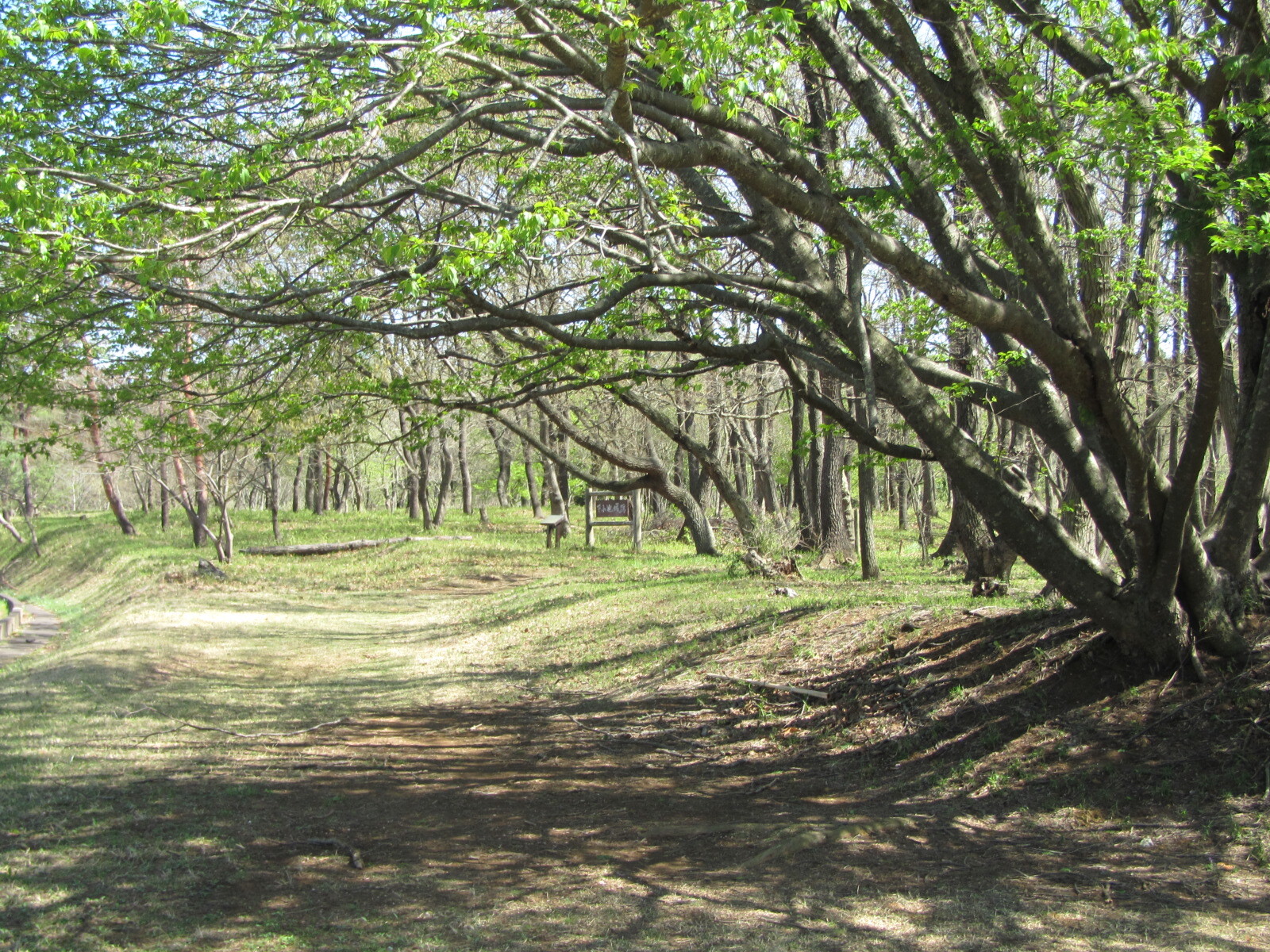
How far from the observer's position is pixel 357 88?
6.81 m

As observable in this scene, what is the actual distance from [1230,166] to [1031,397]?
5.99 ft

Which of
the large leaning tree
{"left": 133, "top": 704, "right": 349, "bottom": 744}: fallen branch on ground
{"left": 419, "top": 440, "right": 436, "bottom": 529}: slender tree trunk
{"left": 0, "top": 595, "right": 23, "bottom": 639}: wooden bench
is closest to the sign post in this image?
{"left": 419, "top": 440, "right": 436, "bottom": 529}: slender tree trunk

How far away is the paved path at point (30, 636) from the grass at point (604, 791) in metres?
3.43

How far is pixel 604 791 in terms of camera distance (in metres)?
7.09

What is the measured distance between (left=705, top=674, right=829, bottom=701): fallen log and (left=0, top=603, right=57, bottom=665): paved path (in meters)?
12.3

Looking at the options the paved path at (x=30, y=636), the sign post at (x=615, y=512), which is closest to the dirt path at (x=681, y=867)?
the paved path at (x=30, y=636)

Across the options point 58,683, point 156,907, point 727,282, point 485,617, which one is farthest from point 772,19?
point 485,617

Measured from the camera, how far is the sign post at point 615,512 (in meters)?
25.1

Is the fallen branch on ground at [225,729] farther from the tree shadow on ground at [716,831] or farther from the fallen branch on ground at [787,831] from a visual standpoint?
the fallen branch on ground at [787,831]

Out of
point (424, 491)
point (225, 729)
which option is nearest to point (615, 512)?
point (424, 491)

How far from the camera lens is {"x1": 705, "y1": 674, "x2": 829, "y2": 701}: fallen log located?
8.54 metres

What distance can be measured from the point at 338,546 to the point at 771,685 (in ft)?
64.6

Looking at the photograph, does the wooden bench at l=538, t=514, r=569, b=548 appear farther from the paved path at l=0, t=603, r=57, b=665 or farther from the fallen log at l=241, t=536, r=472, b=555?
the paved path at l=0, t=603, r=57, b=665

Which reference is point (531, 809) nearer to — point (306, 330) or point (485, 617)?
point (306, 330)
